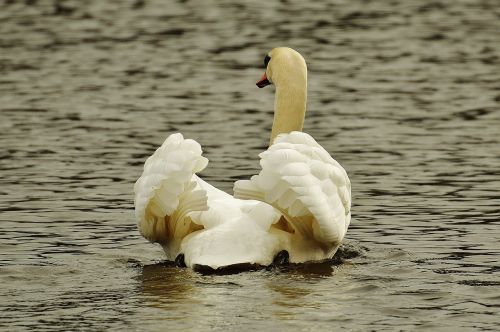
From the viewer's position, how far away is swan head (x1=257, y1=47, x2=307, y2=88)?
13928 mm

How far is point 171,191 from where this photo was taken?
12039 mm

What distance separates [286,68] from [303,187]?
254cm

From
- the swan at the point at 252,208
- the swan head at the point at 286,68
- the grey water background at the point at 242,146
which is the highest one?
the swan head at the point at 286,68

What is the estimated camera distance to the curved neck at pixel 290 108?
13.8 meters

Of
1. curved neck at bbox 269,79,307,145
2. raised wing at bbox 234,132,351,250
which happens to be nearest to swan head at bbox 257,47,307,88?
curved neck at bbox 269,79,307,145

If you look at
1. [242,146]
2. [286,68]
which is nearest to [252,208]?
[286,68]

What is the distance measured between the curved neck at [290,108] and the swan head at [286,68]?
54 mm

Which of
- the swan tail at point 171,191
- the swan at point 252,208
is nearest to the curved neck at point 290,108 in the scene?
the swan at point 252,208

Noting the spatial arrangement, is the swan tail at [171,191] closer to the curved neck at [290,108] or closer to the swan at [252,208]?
the swan at [252,208]

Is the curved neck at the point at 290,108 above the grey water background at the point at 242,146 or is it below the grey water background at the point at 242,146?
above

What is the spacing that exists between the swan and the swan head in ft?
5.17

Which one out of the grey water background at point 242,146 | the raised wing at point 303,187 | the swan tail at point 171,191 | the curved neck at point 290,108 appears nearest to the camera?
the grey water background at point 242,146

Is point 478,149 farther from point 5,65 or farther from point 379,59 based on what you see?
point 5,65

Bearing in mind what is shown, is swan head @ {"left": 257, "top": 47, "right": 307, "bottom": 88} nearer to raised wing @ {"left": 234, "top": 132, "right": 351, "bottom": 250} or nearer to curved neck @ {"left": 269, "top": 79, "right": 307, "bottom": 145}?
curved neck @ {"left": 269, "top": 79, "right": 307, "bottom": 145}
